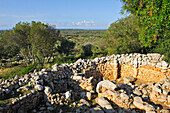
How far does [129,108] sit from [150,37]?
212 inches

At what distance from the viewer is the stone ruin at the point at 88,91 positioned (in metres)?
6.38

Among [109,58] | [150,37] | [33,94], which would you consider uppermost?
[150,37]

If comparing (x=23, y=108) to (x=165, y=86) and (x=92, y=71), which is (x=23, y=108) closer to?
(x=92, y=71)

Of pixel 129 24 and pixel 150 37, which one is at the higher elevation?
pixel 129 24

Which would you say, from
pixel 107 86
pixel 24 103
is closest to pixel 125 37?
pixel 107 86

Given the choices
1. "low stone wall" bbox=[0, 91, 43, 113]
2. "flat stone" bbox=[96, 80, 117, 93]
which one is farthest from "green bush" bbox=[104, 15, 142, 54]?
"low stone wall" bbox=[0, 91, 43, 113]

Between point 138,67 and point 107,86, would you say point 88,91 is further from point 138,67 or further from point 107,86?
point 138,67

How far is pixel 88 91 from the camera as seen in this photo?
899 centimetres

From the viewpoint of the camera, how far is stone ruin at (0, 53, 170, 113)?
251 inches

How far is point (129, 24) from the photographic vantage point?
15.1 metres

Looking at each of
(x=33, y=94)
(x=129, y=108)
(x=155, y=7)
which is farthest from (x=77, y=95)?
(x=155, y=7)

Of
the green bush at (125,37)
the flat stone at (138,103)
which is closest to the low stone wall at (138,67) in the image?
the green bush at (125,37)

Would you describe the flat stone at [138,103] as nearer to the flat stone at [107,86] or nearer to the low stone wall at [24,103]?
the flat stone at [107,86]

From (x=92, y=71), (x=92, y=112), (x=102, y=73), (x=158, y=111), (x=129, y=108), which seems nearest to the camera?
(x=92, y=112)
